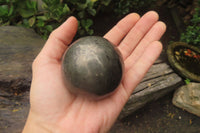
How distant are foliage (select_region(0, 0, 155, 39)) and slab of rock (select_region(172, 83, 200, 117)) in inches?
79.0

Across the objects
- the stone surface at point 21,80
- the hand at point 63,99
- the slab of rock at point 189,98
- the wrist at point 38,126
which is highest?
the hand at point 63,99

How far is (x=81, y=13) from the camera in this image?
3.14m

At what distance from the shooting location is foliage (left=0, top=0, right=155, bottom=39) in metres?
2.93

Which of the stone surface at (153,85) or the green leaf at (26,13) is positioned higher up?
the green leaf at (26,13)

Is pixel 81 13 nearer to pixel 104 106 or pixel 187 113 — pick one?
pixel 104 106

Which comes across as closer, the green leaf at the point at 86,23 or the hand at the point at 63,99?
the hand at the point at 63,99

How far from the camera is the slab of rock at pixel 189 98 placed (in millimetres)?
2811

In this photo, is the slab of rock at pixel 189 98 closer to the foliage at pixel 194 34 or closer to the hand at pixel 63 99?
the foliage at pixel 194 34

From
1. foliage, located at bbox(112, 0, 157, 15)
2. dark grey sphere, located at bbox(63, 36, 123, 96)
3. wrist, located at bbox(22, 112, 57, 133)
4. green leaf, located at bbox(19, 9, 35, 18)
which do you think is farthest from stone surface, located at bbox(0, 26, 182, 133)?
foliage, located at bbox(112, 0, 157, 15)

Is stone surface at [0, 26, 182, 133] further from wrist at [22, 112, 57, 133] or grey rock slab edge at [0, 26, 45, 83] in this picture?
wrist at [22, 112, 57, 133]

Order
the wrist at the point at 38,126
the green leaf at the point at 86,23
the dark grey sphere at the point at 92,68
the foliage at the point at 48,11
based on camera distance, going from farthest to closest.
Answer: the green leaf at the point at 86,23, the foliage at the point at 48,11, the wrist at the point at 38,126, the dark grey sphere at the point at 92,68

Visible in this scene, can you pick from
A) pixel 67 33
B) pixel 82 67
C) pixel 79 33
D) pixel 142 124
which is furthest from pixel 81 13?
pixel 142 124

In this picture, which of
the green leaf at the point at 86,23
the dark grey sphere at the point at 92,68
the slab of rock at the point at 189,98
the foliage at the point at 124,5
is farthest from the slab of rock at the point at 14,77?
the slab of rock at the point at 189,98

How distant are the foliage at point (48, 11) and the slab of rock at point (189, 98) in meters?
2.01
